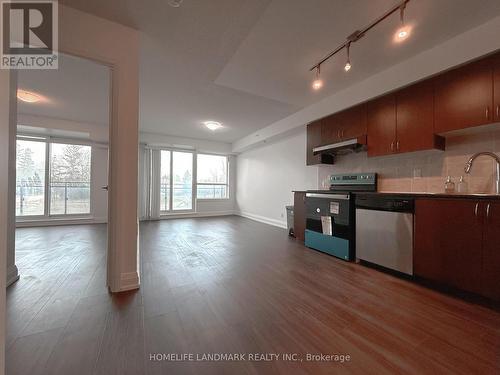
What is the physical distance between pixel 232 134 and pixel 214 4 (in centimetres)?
437

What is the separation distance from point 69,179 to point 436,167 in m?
7.95

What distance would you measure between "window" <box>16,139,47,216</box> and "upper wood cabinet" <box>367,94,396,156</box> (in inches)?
296

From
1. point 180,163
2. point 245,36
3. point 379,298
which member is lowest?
point 379,298

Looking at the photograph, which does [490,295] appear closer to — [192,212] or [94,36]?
[94,36]

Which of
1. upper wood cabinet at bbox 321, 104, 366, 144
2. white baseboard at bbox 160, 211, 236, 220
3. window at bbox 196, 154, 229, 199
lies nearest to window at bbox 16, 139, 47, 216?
white baseboard at bbox 160, 211, 236, 220

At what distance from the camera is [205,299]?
1.75 metres

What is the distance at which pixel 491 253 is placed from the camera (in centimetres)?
167

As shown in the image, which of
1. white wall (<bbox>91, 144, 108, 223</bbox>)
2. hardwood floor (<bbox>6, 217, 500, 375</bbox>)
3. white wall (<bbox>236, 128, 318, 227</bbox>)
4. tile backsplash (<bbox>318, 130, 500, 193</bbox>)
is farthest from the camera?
white wall (<bbox>91, 144, 108, 223</bbox>)

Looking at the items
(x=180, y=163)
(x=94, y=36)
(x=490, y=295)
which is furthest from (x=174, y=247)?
(x=180, y=163)

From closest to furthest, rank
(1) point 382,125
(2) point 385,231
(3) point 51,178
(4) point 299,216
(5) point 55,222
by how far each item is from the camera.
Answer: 1. (2) point 385,231
2. (1) point 382,125
3. (4) point 299,216
4. (5) point 55,222
5. (3) point 51,178

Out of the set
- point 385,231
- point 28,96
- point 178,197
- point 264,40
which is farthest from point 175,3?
point 178,197

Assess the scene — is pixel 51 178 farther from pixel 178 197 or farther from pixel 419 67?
pixel 419 67

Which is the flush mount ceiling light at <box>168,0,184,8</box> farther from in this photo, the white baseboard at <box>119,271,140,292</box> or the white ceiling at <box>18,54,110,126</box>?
the white baseboard at <box>119,271,140,292</box>

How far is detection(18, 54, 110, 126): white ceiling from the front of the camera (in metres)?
2.79
